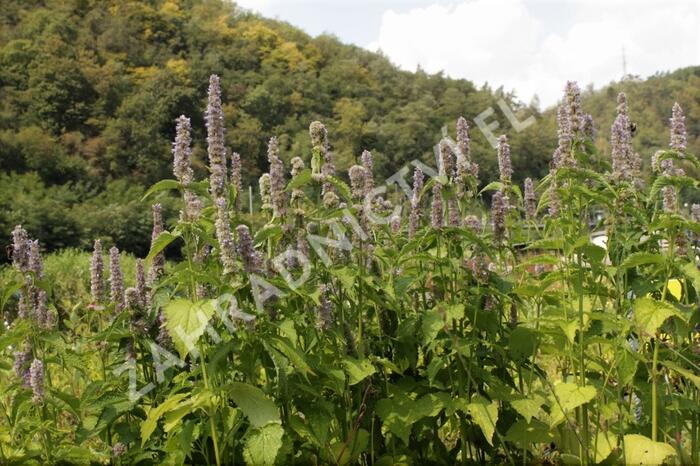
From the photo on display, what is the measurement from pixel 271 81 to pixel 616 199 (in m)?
53.6

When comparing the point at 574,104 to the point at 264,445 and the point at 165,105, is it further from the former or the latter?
the point at 165,105

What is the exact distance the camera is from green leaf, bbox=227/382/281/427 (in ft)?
9.80

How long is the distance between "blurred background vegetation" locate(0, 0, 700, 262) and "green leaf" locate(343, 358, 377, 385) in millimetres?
19506

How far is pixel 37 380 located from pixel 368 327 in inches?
66.0

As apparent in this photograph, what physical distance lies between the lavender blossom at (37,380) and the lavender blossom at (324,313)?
137 centimetres

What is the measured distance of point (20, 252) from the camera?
3.70m

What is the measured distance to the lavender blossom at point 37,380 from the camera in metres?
3.52

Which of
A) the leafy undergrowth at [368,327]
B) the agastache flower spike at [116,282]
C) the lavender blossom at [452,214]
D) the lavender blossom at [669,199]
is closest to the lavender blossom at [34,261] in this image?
the leafy undergrowth at [368,327]

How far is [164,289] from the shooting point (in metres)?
3.65

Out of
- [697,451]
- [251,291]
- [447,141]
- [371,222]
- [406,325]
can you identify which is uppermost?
[447,141]

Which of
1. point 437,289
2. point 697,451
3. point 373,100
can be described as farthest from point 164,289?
point 373,100

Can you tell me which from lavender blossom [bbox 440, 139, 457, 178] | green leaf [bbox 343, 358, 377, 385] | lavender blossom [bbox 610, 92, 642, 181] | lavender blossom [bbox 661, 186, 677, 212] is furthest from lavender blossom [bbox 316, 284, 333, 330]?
lavender blossom [bbox 661, 186, 677, 212]

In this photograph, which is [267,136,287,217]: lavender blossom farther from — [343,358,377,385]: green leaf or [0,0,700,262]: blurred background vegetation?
[0,0,700,262]: blurred background vegetation

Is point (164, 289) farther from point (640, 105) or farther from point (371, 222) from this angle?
point (640, 105)
